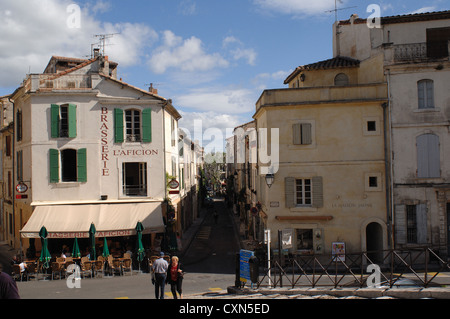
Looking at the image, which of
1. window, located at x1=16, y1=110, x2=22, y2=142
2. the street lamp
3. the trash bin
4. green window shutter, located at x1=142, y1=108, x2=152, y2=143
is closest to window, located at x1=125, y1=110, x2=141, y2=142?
green window shutter, located at x1=142, y1=108, x2=152, y2=143

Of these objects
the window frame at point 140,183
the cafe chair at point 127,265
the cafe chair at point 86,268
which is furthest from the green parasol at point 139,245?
the window frame at point 140,183

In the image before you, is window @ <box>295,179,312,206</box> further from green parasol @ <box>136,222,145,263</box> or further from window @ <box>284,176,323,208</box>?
green parasol @ <box>136,222,145,263</box>

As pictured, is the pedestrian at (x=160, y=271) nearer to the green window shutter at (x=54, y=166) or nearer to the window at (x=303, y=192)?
the window at (x=303, y=192)

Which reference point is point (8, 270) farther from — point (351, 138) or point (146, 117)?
point (351, 138)

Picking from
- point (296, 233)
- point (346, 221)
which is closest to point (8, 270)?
point (296, 233)

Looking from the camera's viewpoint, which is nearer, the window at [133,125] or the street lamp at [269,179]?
the street lamp at [269,179]

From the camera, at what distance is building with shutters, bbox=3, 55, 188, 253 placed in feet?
74.6

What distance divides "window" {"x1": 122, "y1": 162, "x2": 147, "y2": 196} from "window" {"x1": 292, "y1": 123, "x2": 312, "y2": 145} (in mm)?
8551

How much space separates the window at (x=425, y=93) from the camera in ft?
69.7

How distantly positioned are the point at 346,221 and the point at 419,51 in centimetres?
953

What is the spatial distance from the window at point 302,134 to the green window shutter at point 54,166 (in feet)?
42.1

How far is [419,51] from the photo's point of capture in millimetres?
21531

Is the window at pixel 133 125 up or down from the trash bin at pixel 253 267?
up

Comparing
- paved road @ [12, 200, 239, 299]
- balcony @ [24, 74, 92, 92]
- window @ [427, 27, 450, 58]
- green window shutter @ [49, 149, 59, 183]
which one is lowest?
paved road @ [12, 200, 239, 299]
